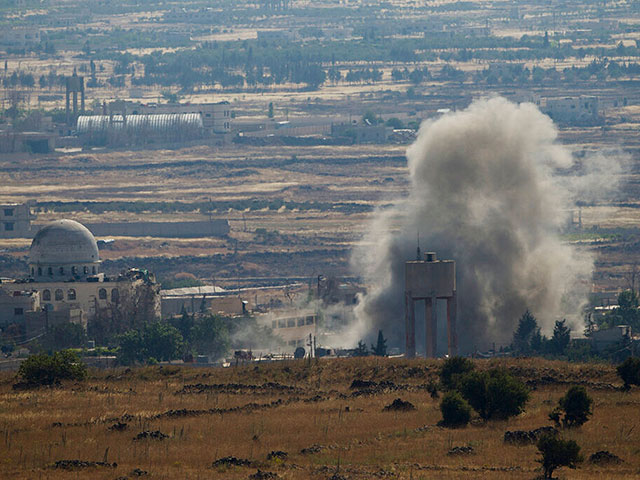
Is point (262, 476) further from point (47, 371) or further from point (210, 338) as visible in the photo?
point (210, 338)

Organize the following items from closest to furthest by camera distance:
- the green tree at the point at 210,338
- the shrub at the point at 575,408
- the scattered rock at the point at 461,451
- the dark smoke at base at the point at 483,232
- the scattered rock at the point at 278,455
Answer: the scattered rock at the point at 278,455 < the scattered rock at the point at 461,451 < the shrub at the point at 575,408 < the dark smoke at base at the point at 483,232 < the green tree at the point at 210,338

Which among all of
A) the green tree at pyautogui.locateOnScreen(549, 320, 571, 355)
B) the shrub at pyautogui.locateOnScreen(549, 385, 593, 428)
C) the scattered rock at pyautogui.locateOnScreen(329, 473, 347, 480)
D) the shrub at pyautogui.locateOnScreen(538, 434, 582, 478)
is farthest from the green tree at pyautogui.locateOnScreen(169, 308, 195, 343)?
the shrub at pyautogui.locateOnScreen(538, 434, 582, 478)

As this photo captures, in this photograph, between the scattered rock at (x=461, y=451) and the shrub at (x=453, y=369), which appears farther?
the shrub at (x=453, y=369)

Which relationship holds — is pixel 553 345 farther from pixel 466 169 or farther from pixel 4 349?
pixel 4 349

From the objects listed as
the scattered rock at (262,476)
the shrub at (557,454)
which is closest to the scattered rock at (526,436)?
the shrub at (557,454)

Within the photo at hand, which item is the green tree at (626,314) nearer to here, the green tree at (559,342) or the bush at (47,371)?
the green tree at (559,342)

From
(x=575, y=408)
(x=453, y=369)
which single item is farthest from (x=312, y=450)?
(x=453, y=369)
